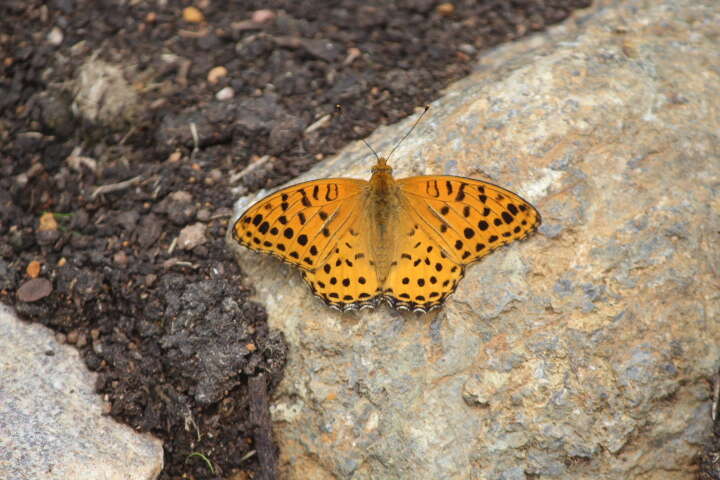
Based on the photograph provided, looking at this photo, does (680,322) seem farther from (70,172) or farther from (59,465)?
(70,172)

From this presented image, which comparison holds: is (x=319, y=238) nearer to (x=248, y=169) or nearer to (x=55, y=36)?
(x=248, y=169)

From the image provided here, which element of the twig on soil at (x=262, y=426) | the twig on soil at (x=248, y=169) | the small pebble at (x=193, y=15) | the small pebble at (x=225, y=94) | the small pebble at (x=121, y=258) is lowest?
the twig on soil at (x=262, y=426)

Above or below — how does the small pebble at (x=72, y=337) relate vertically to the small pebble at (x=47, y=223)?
below

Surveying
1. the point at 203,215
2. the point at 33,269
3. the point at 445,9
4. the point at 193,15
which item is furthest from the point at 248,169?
the point at 445,9

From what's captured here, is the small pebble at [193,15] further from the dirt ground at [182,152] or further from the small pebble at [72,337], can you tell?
the small pebble at [72,337]

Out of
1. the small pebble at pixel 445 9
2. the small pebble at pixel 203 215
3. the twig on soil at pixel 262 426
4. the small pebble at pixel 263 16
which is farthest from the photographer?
the small pebble at pixel 445 9

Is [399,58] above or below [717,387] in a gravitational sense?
above

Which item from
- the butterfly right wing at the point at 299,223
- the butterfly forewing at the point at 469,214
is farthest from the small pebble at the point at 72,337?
the butterfly forewing at the point at 469,214

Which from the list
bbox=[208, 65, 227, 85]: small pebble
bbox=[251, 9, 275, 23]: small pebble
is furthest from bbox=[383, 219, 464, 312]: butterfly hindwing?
bbox=[251, 9, 275, 23]: small pebble

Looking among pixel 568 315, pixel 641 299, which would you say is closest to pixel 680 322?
pixel 641 299
